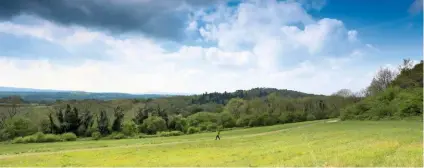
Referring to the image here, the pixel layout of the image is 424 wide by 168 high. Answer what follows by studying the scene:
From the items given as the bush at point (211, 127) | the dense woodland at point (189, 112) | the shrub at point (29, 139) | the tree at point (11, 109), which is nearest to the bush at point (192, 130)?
the dense woodland at point (189, 112)

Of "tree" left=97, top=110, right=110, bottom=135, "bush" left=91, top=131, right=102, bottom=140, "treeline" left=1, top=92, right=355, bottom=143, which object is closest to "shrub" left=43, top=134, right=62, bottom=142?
"treeline" left=1, top=92, right=355, bottom=143

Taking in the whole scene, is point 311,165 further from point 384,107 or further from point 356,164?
point 384,107

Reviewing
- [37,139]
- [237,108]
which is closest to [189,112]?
[237,108]

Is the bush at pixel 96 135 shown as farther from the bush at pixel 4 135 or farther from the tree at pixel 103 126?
the bush at pixel 4 135

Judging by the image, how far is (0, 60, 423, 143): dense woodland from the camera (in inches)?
3392

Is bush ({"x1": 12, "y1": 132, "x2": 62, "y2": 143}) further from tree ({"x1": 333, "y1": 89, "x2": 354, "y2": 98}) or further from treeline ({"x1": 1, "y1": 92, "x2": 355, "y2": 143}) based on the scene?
tree ({"x1": 333, "y1": 89, "x2": 354, "y2": 98})

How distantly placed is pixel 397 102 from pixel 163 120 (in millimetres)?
62518

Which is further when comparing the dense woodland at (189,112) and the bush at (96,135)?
the bush at (96,135)

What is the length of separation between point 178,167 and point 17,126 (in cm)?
8075

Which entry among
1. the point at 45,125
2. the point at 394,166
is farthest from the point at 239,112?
the point at 394,166

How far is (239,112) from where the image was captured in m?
144

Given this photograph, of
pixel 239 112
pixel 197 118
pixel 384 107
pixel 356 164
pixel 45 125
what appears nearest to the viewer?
pixel 356 164

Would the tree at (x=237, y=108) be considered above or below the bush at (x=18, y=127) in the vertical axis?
above

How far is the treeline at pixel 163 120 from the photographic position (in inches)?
3693
